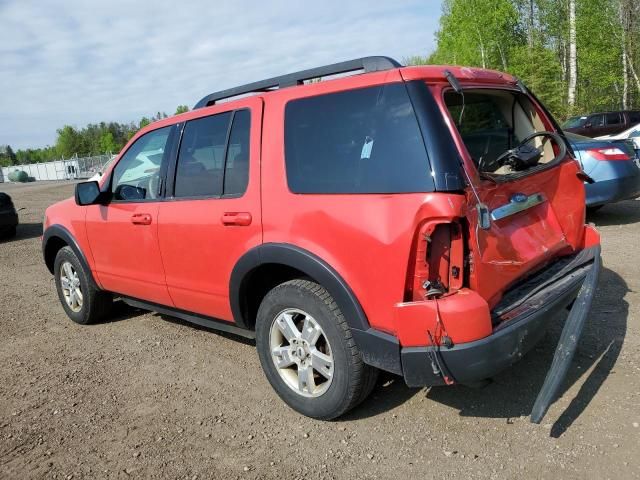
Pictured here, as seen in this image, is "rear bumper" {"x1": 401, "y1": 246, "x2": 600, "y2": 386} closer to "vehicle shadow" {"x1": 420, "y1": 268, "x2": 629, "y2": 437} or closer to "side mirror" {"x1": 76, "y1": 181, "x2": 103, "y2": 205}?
"vehicle shadow" {"x1": 420, "y1": 268, "x2": 629, "y2": 437}

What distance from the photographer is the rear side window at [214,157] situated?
135 inches

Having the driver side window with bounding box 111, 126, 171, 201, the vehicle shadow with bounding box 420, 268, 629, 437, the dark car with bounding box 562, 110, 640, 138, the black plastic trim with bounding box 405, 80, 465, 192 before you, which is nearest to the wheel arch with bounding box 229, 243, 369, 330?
the black plastic trim with bounding box 405, 80, 465, 192

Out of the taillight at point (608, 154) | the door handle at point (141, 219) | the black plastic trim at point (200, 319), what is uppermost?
the door handle at point (141, 219)

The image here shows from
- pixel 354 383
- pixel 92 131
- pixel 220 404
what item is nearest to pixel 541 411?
pixel 354 383

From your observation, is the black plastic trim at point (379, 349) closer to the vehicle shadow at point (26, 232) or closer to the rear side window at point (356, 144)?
the rear side window at point (356, 144)

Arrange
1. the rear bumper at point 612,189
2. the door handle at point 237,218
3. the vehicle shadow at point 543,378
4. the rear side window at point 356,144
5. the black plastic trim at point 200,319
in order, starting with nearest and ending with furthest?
1. the rear side window at point 356,144
2. the vehicle shadow at point 543,378
3. the door handle at point 237,218
4. the black plastic trim at point 200,319
5. the rear bumper at point 612,189

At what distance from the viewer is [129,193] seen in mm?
4387

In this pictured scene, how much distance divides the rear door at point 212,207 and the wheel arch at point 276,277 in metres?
0.09

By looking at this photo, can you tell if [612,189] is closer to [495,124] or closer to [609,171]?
[609,171]

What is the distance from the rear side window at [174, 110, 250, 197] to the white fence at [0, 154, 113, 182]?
1591 inches

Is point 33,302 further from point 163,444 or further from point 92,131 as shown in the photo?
point 92,131

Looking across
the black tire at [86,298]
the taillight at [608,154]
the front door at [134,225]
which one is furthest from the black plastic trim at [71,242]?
the taillight at [608,154]

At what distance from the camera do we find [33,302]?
633 cm

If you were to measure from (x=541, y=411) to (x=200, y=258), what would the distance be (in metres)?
2.26
